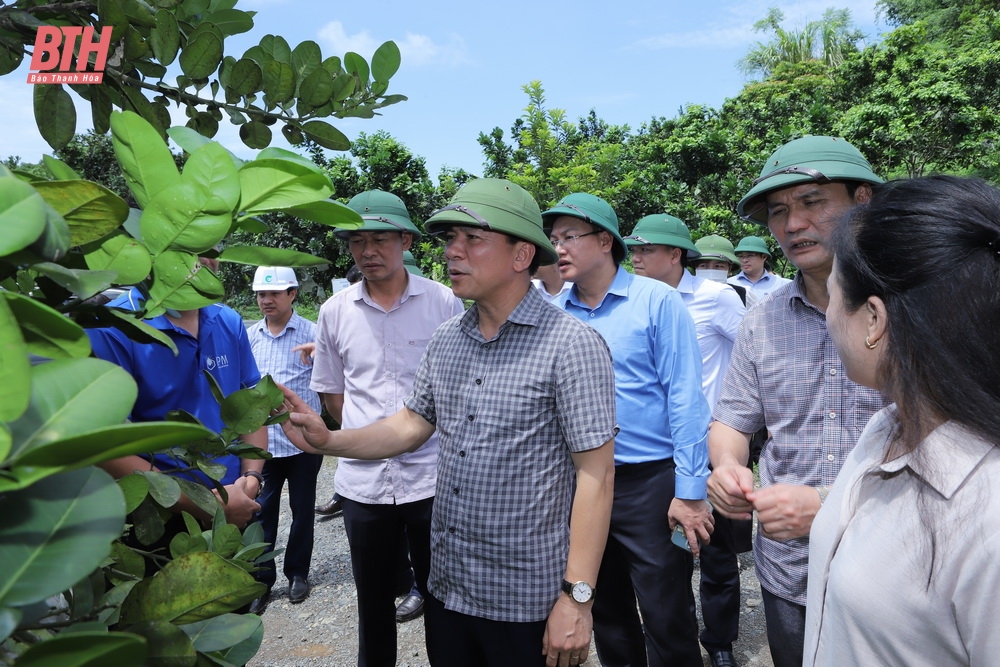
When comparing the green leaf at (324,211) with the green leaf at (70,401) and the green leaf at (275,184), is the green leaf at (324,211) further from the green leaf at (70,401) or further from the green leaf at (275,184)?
the green leaf at (70,401)

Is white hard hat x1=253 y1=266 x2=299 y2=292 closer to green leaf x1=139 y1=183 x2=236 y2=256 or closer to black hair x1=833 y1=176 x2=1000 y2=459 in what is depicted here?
black hair x1=833 y1=176 x2=1000 y2=459

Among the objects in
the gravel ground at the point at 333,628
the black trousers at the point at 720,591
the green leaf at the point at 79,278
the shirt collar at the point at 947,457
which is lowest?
the gravel ground at the point at 333,628

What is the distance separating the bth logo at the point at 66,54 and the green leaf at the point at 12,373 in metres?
0.79

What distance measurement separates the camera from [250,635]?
821 millimetres

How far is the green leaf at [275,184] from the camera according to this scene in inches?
28.9

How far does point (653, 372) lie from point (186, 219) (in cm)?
269

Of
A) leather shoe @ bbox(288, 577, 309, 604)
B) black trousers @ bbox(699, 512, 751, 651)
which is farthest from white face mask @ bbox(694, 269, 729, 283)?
leather shoe @ bbox(288, 577, 309, 604)

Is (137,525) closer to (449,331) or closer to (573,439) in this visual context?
(573,439)

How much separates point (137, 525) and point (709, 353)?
4.02 meters

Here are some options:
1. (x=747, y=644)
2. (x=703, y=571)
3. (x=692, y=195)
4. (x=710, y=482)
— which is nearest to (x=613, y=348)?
(x=710, y=482)

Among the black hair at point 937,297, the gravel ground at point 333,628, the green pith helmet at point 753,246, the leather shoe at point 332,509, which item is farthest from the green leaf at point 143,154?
the green pith helmet at point 753,246

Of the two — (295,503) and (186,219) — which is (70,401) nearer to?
(186,219)

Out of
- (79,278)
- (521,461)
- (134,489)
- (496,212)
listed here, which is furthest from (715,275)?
(79,278)

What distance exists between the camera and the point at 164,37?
3.65ft
